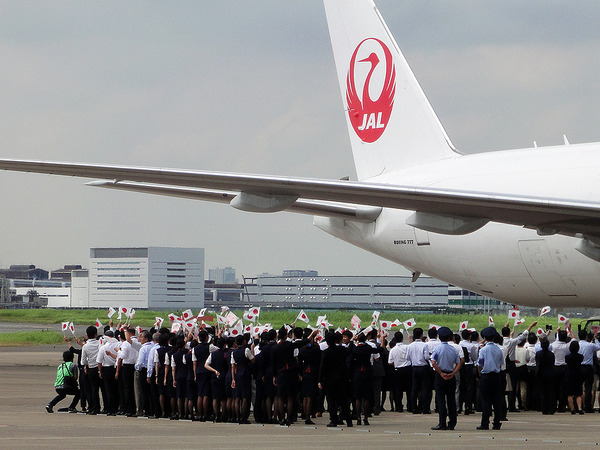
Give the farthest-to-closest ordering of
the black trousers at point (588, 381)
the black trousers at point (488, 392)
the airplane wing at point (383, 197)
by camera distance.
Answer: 1. the black trousers at point (588, 381)
2. the black trousers at point (488, 392)
3. the airplane wing at point (383, 197)

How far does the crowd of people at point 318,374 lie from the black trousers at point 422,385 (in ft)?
0.08

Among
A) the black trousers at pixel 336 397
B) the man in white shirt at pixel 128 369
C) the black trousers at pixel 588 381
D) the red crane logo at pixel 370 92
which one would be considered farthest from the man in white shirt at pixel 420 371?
the red crane logo at pixel 370 92

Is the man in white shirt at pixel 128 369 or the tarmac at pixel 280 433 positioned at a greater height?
the man in white shirt at pixel 128 369

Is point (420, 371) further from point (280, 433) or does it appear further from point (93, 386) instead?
point (93, 386)

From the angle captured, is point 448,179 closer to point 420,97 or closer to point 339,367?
point 420,97

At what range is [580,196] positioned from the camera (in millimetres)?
18906

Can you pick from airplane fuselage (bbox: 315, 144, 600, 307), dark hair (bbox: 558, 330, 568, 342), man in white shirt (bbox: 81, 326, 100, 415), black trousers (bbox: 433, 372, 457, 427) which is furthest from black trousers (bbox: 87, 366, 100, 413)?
dark hair (bbox: 558, 330, 568, 342)

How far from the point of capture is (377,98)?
2638cm

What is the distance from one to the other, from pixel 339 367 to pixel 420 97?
1058 centimetres

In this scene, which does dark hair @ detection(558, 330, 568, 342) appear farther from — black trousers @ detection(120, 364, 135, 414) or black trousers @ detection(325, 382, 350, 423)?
black trousers @ detection(120, 364, 135, 414)

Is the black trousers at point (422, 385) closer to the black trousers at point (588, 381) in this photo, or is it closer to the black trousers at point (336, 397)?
the black trousers at point (336, 397)

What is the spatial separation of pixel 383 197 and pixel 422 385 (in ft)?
15.4

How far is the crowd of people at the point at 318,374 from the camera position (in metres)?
16.7

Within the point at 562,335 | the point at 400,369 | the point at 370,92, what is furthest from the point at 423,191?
the point at 370,92
